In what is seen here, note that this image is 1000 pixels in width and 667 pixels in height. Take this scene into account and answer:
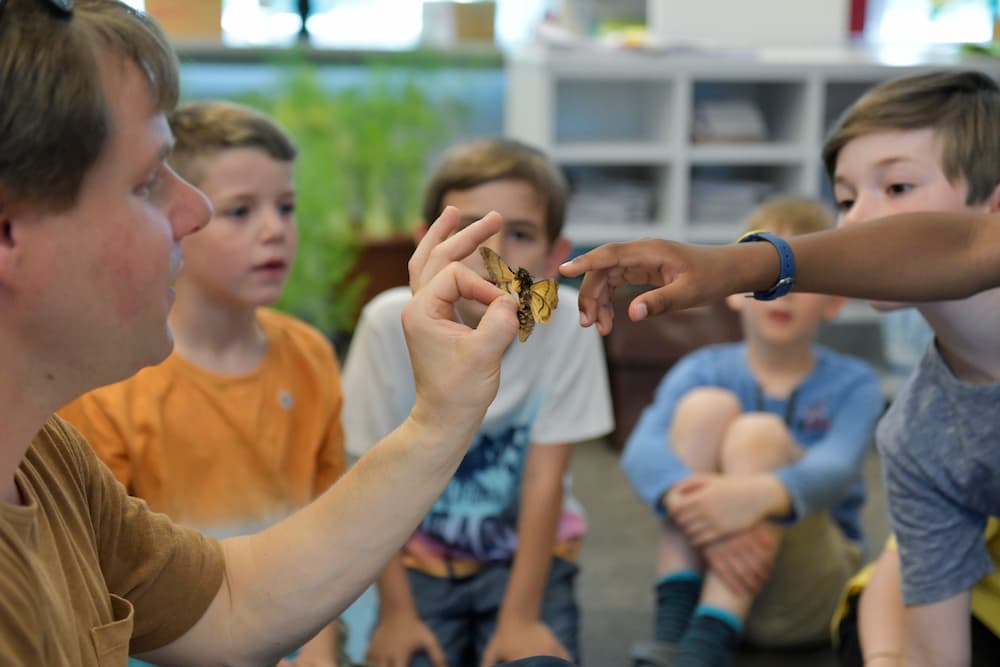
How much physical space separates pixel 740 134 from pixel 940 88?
268 cm

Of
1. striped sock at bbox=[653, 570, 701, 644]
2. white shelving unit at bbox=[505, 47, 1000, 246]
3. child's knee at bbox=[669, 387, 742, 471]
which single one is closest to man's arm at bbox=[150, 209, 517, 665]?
striped sock at bbox=[653, 570, 701, 644]

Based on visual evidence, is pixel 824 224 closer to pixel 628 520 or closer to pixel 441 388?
pixel 628 520

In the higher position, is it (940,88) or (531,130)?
(940,88)

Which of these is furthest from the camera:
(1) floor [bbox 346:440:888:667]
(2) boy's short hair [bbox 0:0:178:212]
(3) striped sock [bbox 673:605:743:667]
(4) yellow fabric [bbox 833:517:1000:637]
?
(1) floor [bbox 346:440:888:667]

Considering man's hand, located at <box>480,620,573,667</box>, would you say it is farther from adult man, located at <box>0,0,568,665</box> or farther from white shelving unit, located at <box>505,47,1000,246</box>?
white shelving unit, located at <box>505,47,1000,246</box>

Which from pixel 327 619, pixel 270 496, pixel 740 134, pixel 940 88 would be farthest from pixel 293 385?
pixel 740 134

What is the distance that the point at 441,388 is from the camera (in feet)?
3.53

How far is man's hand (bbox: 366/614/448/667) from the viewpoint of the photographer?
72.1 inches

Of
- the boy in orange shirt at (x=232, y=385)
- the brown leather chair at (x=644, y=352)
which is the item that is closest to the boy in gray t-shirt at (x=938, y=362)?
the boy in orange shirt at (x=232, y=385)

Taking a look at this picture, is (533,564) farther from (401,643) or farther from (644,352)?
(644,352)

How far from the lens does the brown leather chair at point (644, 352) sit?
11.4 ft

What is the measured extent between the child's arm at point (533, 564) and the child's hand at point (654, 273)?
0.82 meters

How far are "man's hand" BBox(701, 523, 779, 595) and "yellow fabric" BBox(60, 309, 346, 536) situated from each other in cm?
73

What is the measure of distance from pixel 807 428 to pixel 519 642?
854 millimetres
